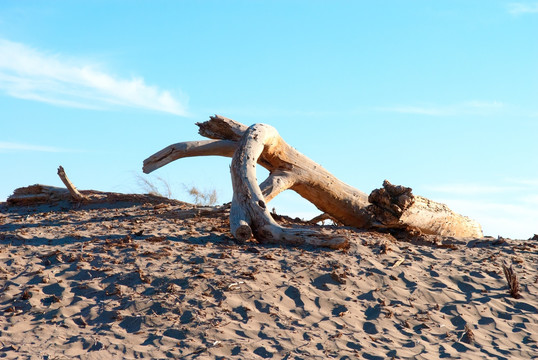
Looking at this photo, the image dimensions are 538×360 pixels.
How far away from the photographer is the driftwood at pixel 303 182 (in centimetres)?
873

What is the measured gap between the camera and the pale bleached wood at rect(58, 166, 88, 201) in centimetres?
964

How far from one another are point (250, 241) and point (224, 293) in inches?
67.3

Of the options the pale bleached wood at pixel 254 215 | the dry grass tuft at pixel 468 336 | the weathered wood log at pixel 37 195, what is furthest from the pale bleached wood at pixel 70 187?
the dry grass tuft at pixel 468 336

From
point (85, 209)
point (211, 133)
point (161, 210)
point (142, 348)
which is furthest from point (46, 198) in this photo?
point (142, 348)

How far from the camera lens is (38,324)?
18.2 ft

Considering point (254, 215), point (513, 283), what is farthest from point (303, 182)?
point (513, 283)

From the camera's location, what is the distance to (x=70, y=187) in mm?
9875

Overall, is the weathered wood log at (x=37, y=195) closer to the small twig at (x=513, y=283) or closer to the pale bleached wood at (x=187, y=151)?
the pale bleached wood at (x=187, y=151)

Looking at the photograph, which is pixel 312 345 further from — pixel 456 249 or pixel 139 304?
pixel 456 249

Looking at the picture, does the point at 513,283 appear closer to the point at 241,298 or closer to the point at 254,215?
the point at 254,215

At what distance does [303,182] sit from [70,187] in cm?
397

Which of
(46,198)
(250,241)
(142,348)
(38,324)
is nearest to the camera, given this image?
(142,348)

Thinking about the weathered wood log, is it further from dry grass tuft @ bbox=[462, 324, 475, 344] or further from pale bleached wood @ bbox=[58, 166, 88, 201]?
dry grass tuft @ bbox=[462, 324, 475, 344]

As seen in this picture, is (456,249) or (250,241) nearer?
(250,241)
